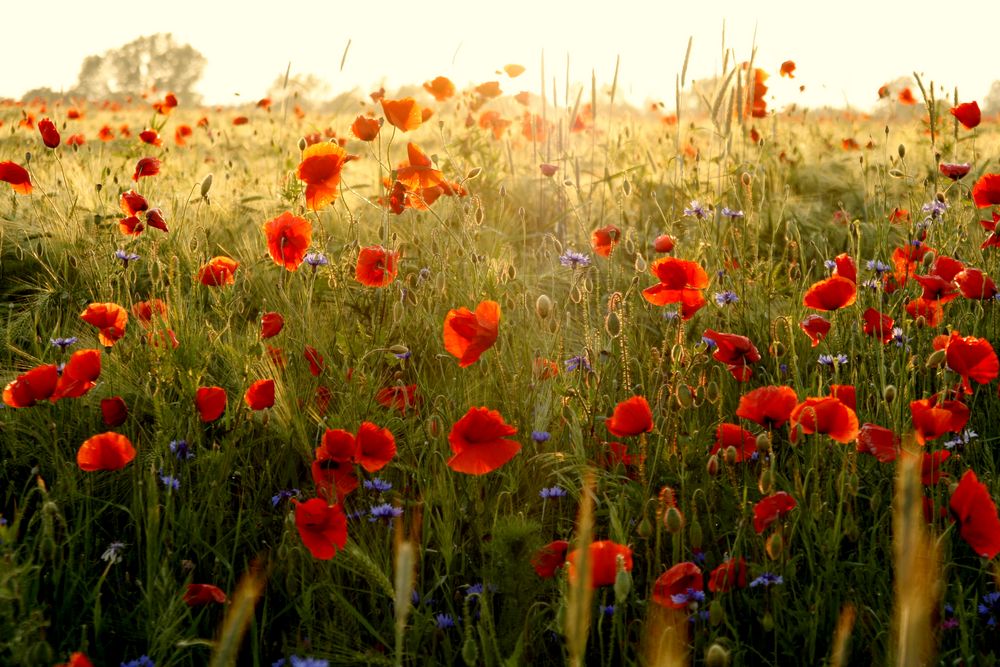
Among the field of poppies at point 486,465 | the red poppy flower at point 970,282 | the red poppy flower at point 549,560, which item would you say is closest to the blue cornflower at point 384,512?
the field of poppies at point 486,465

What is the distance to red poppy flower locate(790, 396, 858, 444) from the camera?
1.34 meters

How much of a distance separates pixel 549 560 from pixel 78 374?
874 mm

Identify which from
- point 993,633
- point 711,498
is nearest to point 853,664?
point 993,633

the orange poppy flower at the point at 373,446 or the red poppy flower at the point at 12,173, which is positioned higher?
the red poppy flower at the point at 12,173

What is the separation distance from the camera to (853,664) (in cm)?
122

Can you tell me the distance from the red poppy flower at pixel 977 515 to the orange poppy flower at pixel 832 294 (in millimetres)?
486

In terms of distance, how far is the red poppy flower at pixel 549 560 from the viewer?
49.6 inches

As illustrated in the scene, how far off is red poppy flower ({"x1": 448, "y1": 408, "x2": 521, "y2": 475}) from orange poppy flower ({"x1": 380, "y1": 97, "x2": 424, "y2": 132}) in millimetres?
1091

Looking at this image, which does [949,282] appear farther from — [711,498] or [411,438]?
[411,438]

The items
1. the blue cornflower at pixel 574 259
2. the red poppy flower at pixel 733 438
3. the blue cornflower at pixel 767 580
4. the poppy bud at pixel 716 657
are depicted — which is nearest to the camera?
the poppy bud at pixel 716 657

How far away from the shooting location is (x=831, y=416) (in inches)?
53.1

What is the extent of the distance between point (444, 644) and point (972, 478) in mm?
778

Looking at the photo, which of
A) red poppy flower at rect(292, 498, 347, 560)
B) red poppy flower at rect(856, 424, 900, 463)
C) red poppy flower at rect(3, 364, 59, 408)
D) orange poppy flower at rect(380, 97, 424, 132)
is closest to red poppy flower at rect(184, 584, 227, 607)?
red poppy flower at rect(292, 498, 347, 560)

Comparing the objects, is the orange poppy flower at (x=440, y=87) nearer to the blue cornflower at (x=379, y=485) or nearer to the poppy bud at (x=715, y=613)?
the blue cornflower at (x=379, y=485)
